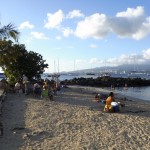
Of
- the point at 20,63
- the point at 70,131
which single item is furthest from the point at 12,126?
the point at 20,63

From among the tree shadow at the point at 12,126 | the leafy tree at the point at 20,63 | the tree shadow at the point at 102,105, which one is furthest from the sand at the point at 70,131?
the leafy tree at the point at 20,63

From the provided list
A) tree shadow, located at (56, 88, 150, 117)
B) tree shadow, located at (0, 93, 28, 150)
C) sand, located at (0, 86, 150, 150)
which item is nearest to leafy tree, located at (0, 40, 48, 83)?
tree shadow, located at (56, 88, 150, 117)

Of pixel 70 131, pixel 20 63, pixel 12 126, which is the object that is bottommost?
pixel 70 131

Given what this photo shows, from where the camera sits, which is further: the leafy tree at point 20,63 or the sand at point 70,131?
the leafy tree at point 20,63

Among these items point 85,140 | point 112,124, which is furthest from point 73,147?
point 112,124

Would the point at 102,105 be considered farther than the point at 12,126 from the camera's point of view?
Yes

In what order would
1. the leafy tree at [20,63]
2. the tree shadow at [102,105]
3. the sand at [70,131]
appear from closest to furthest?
the sand at [70,131] < the tree shadow at [102,105] < the leafy tree at [20,63]

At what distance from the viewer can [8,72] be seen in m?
32.8

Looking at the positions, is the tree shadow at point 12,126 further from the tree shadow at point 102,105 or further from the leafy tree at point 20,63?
the leafy tree at point 20,63

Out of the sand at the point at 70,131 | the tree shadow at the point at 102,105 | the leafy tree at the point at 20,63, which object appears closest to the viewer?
the sand at the point at 70,131

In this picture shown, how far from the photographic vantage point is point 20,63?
3238cm

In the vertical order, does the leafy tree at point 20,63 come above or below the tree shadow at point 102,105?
above

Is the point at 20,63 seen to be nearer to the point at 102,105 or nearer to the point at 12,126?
the point at 102,105

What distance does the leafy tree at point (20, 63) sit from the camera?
98.7 feet
